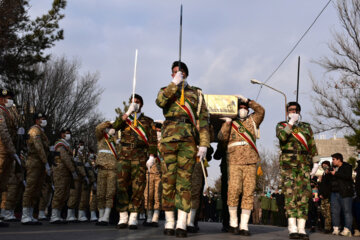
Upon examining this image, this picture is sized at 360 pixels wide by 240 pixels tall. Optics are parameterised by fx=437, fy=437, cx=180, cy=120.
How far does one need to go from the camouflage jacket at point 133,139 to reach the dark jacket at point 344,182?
4985mm

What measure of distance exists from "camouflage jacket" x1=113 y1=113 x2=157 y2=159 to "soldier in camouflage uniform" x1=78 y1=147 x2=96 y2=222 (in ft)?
16.5

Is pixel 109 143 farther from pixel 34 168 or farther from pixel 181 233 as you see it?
pixel 181 233

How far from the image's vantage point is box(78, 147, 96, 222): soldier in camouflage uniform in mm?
12420

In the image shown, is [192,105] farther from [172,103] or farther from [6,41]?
[6,41]

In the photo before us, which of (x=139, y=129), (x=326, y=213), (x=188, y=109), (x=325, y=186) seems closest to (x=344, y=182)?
(x=325, y=186)

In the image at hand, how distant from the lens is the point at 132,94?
8273 millimetres

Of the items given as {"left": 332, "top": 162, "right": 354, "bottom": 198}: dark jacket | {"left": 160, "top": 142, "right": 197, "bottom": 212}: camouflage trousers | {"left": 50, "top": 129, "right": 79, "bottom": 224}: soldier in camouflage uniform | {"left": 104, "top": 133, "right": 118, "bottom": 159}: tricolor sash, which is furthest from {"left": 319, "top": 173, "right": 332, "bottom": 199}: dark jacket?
{"left": 50, "top": 129, "right": 79, "bottom": 224}: soldier in camouflage uniform

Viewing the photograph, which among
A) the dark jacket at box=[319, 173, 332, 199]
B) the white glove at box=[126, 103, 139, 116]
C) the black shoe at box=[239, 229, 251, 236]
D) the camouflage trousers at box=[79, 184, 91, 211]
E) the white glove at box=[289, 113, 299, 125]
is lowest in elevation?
the black shoe at box=[239, 229, 251, 236]

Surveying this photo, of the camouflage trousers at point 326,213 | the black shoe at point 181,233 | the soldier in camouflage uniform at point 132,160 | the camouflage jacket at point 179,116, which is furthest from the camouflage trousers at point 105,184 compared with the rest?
the camouflage trousers at point 326,213

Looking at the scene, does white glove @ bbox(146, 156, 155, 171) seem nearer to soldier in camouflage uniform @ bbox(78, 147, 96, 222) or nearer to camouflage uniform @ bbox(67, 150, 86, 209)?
camouflage uniform @ bbox(67, 150, 86, 209)

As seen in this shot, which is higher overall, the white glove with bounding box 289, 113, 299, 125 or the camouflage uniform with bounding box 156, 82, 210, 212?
the white glove with bounding box 289, 113, 299, 125

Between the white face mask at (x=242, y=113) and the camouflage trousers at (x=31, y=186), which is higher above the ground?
the white face mask at (x=242, y=113)

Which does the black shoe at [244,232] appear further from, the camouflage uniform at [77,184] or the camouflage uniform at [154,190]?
the camouflage uniform at [77,184]

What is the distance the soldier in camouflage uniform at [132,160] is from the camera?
779 centimetres
